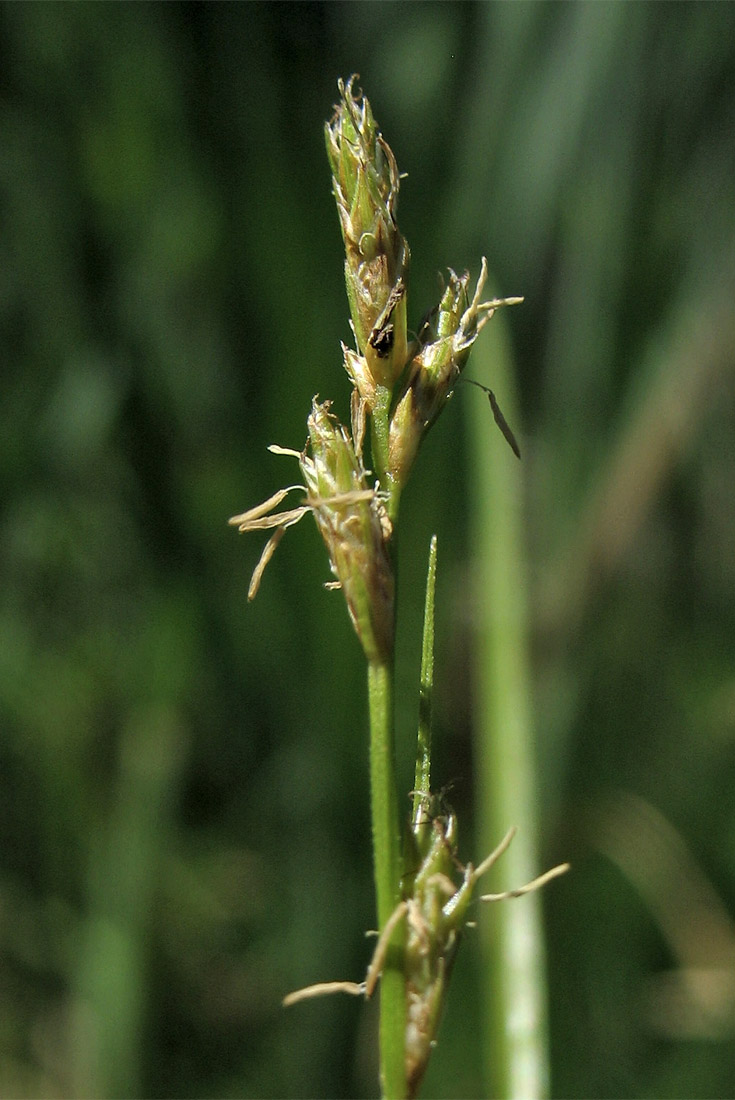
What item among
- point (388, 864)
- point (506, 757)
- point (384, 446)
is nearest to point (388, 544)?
point (384, 446)

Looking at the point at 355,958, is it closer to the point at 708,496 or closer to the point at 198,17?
the point at 708,496

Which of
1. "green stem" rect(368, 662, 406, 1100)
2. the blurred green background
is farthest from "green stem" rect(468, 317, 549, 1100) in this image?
"green stem" rect(368, 662, 406, 1100)

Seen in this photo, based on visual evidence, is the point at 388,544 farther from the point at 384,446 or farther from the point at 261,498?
the point at 261,498

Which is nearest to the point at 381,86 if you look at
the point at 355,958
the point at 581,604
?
the point at 581,604

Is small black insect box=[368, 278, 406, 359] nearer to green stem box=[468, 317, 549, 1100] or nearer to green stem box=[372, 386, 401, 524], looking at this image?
green stem box=[372, 386, 401, 524]

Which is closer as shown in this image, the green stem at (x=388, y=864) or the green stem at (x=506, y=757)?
the green stem at (x=388, y=864)

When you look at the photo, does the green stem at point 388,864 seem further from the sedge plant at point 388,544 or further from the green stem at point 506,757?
the green stem at point 506,757

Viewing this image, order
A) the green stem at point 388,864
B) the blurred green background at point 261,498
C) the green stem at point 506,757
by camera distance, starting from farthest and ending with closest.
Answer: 1. the blurred green background at point 261,498
2. the green stem at point 506,757
3. the green stem at point 388,864

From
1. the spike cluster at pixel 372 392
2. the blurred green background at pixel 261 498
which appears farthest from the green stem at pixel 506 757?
the spike cluster at pixel 372 392
